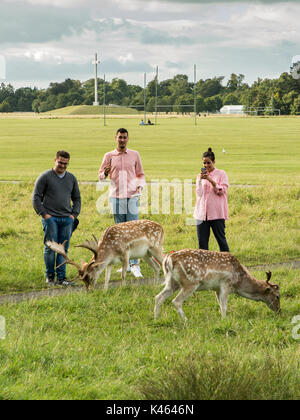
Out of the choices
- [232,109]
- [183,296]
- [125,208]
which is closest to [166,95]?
[232,109]

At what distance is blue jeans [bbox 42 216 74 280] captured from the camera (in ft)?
36.3

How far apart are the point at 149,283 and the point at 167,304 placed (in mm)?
1466

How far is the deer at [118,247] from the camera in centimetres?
1002

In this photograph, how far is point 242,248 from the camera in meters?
14.0

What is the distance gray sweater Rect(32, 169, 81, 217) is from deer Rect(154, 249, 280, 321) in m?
3.22

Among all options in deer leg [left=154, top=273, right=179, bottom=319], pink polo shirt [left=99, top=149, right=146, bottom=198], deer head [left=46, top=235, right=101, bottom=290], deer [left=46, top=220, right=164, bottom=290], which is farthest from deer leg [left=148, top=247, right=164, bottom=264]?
deer leg [left=154, top=273, right=179, bottom=319]

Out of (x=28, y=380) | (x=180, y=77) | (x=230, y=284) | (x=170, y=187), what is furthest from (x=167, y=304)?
(x=180, y=77)

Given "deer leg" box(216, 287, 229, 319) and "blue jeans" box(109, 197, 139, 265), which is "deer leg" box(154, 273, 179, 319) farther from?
"blue jeans" box(109, 197, 139, 265)

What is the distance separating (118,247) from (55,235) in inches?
59.0

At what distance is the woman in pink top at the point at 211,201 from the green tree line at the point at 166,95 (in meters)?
113

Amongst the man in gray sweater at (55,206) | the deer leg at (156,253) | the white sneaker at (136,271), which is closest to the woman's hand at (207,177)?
A: the deer leg at (156,253)

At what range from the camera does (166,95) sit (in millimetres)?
159125

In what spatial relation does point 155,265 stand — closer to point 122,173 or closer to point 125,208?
point 125,208
